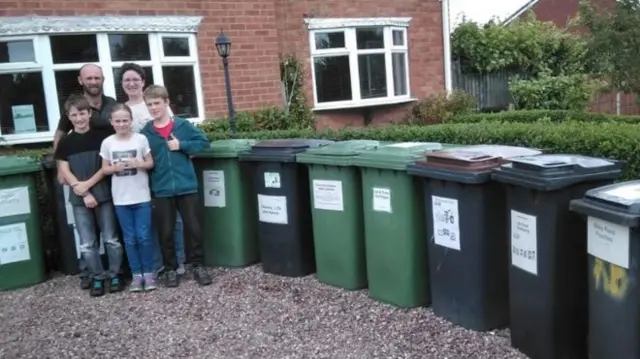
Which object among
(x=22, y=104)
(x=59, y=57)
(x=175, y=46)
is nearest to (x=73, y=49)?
(x=59, y=57)

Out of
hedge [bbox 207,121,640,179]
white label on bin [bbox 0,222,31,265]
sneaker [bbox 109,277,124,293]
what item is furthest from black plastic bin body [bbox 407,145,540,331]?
white label on bin [bbox 0,222,31,265]

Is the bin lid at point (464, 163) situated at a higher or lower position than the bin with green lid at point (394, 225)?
higher

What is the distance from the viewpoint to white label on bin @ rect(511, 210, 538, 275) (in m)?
3.53

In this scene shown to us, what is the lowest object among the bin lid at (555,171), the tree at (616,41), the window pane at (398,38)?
the bin lid at (555,171)

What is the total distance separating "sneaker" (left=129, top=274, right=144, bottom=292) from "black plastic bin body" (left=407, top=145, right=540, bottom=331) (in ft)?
8.51

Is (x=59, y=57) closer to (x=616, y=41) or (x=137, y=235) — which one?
(x=137, y=235)

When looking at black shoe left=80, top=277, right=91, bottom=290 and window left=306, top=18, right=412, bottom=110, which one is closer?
black shoe left=80, top=277, right=91, bottom=290

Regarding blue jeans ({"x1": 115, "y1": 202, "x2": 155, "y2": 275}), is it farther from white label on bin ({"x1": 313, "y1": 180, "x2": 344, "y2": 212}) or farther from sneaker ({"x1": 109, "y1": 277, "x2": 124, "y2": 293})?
white label on bin ({"x1": 313, "y1": 180, "x2": 344, "y2": 212})

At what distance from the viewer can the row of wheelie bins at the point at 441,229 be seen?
3232 mm

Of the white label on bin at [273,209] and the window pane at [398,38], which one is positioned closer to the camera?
the white label on bin at [273,209]

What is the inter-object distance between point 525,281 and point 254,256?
2.99m

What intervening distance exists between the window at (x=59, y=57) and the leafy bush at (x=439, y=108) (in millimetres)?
5531

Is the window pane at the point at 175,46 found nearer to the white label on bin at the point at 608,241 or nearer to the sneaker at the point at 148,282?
the sneaker at the point at 148,282

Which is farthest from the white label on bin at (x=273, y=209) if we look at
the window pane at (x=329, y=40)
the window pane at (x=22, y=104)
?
the window pane at (x=329, y=40)
